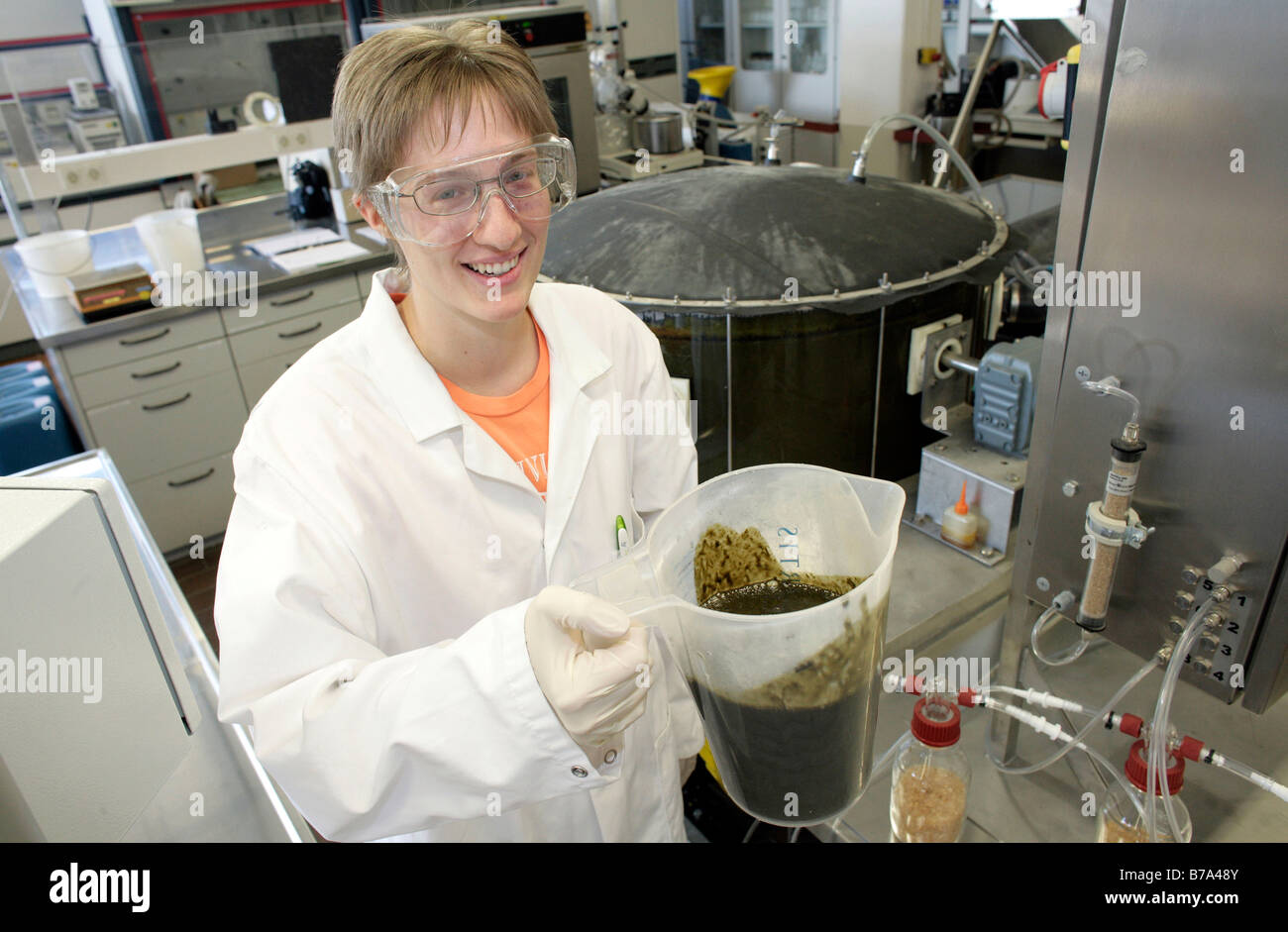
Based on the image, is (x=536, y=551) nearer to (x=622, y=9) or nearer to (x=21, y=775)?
(x=21, y=775)

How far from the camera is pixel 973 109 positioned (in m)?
4.12

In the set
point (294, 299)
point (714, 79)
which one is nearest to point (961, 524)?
point (294, 299)

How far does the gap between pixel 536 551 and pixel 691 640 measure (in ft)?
1.16

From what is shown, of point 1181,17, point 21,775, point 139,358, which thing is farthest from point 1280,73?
point 139,358

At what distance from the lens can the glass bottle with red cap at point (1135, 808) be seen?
88 cm

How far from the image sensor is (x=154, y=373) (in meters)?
2.91

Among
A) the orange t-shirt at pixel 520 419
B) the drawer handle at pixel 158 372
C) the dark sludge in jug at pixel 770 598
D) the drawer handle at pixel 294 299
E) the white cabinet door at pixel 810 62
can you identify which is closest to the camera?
the dark sludge in jug at pixel 770 598

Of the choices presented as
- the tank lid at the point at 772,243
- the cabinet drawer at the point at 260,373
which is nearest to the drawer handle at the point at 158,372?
the cabinet drawer at the point at 260,373

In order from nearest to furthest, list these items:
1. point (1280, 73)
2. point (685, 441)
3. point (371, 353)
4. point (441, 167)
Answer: point (1280, 73) < point (441, 167) < point (371, 353) < point (685, 441)

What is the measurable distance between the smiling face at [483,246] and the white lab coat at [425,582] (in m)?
0.10

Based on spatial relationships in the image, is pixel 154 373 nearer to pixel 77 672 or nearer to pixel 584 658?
pixel 77 672

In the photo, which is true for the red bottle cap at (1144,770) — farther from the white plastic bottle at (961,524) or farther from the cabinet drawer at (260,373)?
the cabinet drawer at (260,373)

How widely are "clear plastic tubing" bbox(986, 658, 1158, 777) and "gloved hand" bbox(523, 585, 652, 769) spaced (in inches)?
23.8

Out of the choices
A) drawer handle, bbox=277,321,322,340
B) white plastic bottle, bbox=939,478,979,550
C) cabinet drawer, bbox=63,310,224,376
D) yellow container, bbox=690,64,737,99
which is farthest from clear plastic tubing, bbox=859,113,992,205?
yellow container, bbox=690,64,737,99
